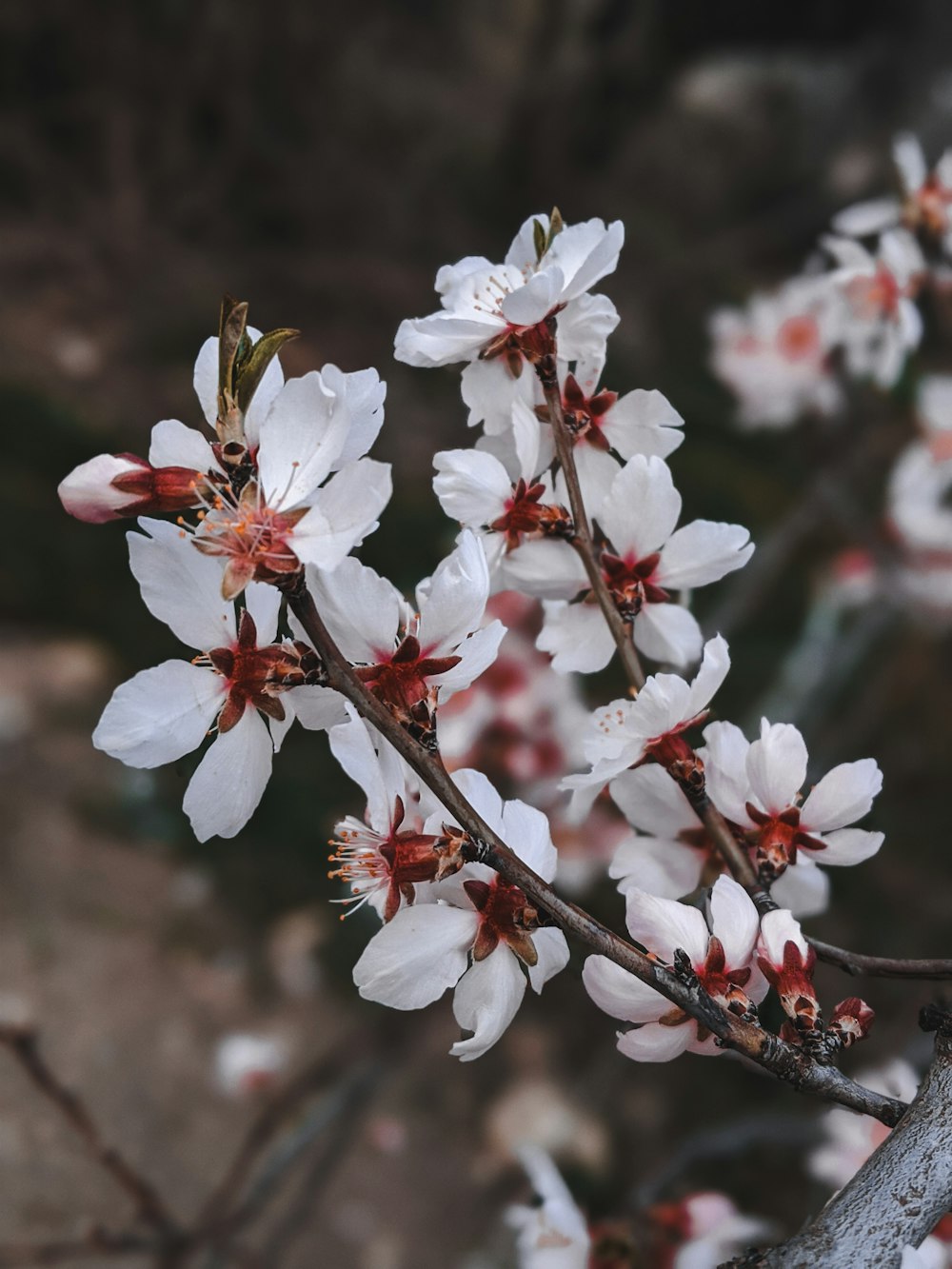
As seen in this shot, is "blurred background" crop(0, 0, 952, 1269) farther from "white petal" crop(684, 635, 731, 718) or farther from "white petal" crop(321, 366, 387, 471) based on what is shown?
"white petal" crop(321, 366, 387, 471)

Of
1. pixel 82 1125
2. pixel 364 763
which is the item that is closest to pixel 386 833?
pixel 364 763

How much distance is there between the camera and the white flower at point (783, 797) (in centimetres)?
38

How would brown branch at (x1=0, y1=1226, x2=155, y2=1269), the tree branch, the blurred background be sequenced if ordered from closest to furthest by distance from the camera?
the tree branch → brown branch at (x1=0, y1=1226, x2=155, y2=1269) → the blurred background

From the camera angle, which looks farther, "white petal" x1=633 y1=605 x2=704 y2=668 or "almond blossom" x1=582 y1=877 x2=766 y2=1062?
"white petal" x1=633 y1=605 x2=704 y2=668

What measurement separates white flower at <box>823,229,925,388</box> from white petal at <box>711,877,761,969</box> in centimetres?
42

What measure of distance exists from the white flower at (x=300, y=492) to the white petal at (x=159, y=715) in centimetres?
5

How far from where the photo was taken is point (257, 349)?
1.02ft

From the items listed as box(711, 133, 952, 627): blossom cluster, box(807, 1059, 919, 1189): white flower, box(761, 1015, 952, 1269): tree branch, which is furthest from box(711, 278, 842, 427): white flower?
box(761, 1015, 952, 1269): tree branch

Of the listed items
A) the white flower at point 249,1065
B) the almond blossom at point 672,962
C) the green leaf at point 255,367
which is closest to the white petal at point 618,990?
the almond blossom at point 672,962

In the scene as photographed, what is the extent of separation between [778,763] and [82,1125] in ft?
1.75

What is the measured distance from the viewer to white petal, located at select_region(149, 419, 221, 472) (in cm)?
34

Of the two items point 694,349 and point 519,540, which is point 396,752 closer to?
point 519,540

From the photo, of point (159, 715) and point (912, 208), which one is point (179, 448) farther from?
point (912, 208)

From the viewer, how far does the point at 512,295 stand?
364 mm
